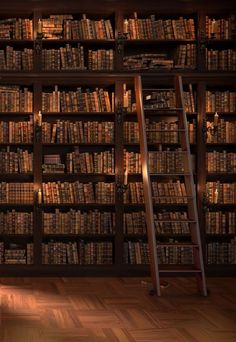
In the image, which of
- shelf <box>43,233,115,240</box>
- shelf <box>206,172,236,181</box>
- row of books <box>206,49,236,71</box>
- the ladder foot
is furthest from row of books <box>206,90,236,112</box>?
the ladder foot

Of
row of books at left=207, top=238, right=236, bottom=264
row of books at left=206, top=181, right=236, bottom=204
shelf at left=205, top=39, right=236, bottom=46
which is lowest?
row of books at left=207, top=238, right=236, bottom=264

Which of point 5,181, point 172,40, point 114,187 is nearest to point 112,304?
point 114,187

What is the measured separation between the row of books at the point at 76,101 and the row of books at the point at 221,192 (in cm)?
137

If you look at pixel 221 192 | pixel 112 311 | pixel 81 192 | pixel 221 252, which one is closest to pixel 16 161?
pixel 81 192

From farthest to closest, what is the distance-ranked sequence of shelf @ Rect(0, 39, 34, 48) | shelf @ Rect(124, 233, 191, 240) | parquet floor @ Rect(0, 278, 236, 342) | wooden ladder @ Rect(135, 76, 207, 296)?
1. shelf @ Rect(124, 233, 191, 240)
2. shelf @ Rect(0, 39, 34, 48)
3. wooden ladder @ Rect(135, 76, 207, 296)
4. parquet floor @ Rect(0, 278, 236, 342)

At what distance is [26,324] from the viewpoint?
215 inches

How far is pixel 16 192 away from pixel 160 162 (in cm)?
158

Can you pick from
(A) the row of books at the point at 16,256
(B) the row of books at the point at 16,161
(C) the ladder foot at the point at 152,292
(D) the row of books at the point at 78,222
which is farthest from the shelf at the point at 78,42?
(C) the ladder foot at the point at 152,292

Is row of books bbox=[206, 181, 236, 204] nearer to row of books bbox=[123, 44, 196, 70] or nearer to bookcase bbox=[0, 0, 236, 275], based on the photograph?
bookcase bbox=[0, 0, 236, 275]

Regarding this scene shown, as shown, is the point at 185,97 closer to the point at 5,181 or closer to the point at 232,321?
the point at 5,181

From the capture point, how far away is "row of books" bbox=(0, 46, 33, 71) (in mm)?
7965

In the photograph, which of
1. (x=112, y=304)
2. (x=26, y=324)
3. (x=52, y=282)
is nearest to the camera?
(x=26, y=324)

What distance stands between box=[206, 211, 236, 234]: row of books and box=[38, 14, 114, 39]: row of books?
2.23 metres

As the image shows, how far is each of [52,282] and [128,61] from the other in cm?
250
